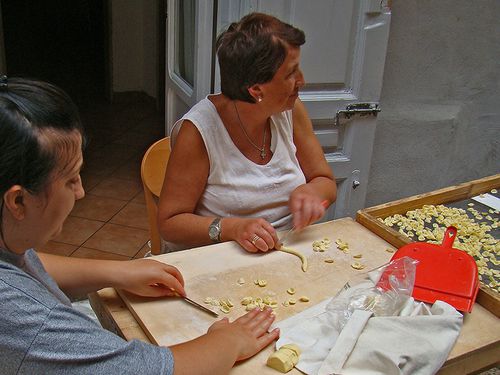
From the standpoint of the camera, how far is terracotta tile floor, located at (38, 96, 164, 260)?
3105 millimetres

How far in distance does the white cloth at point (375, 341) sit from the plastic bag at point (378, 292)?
0.06ft

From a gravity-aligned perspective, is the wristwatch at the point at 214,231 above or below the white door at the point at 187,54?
below

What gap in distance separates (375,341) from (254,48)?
87 cm

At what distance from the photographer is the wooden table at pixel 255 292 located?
1.08m

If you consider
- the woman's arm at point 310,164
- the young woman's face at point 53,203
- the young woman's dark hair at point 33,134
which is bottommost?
the woman's arm at point 310,164

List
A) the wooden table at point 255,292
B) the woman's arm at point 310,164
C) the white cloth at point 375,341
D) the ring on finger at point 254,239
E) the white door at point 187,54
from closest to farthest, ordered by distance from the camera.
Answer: the white cloth at point 375,341, the wooden table at point 255,292, the ring on finger at point 254,239, the woman's arm at point 310,164, the white door at point 187,54

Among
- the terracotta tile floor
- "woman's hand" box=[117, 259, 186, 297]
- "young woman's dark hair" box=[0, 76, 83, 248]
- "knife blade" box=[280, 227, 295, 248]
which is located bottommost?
the terracotta tile floor

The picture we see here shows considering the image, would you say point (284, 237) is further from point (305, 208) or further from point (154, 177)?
point (154, 177)

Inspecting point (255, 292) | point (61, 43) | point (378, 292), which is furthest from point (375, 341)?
point (61, 43)

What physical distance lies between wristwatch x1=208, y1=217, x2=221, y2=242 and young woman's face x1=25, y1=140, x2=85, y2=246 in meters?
0.61

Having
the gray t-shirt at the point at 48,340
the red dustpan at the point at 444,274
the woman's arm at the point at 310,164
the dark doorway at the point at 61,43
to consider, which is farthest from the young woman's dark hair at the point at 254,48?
the dark doorway at the point at 61,43

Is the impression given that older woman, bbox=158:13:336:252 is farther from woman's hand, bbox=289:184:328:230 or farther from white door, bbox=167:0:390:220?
white door, bbox=167:0:390:220

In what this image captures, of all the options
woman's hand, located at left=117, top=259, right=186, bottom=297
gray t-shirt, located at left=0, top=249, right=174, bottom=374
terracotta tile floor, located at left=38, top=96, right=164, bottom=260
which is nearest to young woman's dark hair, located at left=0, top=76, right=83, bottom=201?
gray t-shirt, located at left=0, top=249, right=174, bottom=374

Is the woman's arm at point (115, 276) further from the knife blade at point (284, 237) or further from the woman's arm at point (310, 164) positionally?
the woman's arm at point (310, 164)
